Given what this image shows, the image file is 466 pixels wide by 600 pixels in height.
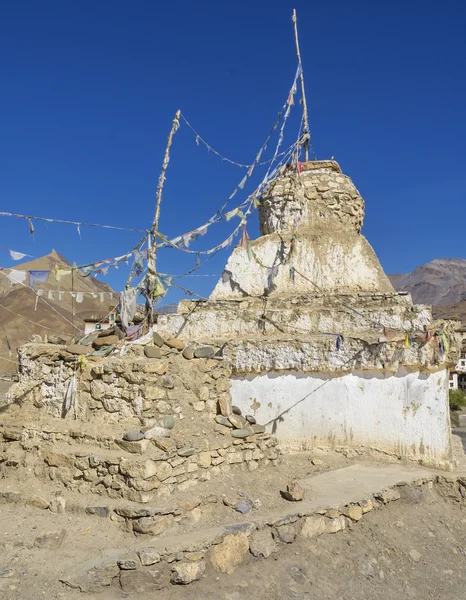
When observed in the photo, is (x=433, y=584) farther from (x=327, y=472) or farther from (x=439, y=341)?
(x=439, y=341)

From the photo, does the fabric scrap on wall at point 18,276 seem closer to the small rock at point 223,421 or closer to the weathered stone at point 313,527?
the small rock at point 223,421

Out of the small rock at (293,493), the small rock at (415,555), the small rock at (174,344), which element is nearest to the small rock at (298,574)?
the small rock at (293,493)

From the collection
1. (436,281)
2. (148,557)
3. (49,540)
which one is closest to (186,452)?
(148,557)

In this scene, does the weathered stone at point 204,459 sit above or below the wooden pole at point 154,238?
below

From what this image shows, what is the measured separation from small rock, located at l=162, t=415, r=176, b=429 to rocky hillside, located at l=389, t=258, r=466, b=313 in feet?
336

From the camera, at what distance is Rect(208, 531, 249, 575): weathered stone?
15.0 feet

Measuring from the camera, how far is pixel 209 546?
15.1 ft

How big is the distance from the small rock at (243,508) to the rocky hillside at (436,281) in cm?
10274

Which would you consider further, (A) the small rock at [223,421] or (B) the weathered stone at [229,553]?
(A) the small rock at [223,421]

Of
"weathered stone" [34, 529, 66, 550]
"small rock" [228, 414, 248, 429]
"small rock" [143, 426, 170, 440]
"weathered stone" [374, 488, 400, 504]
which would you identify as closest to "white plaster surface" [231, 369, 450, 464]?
"weathered stone" [374, 488, 400, 504]

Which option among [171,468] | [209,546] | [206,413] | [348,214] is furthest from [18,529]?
[348,214]

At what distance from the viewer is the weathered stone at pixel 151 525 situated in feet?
15.5

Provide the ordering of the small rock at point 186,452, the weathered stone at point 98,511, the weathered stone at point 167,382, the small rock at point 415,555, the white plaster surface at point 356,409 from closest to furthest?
the weathered stone at point 98,511 < the small rock at point 186,452 < the small rock at point 415,555 < the weathered stone at point 167,382 < the white plaster surface at point 356,409

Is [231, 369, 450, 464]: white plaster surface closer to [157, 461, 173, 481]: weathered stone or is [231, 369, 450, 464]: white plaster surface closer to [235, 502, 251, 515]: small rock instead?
[235, 502, 251, 515]: small rock
